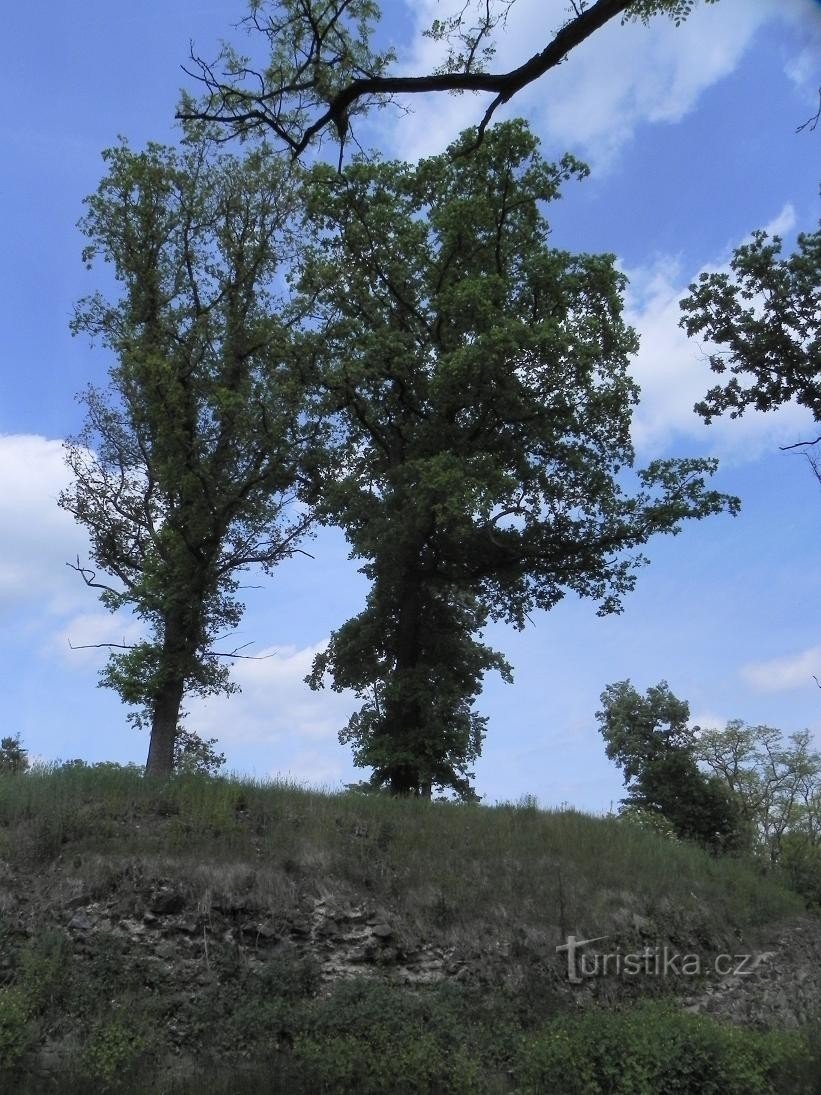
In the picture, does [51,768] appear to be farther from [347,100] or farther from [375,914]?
[347,100]

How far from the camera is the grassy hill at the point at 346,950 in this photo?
923cm

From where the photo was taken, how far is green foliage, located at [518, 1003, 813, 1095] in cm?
901

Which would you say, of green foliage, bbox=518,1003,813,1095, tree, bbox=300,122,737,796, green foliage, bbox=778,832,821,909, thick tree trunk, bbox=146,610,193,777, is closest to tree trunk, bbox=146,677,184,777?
thick tree trunk, bbox=146,610,193,777

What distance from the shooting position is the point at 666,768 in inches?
1352

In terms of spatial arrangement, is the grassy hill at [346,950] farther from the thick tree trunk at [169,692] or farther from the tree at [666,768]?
the tree at [666,768]

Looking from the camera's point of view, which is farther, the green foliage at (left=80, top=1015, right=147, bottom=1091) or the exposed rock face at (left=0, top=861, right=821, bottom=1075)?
the exposed rock face at (left=0, top=861, right=821, bottom=1075)

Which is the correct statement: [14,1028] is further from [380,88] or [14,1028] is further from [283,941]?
[380,88]

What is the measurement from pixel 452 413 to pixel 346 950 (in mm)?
13158

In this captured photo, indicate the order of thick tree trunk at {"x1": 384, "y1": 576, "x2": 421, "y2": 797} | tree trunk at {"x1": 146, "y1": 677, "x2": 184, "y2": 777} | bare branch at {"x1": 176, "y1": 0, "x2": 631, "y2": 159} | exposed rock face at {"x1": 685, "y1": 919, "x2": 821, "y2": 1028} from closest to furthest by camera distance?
bare branch at {"x1": 176, "y1": 0, "x2": 631, "y2": 159} → exposed rock face at {"x1": 685, "y1": 919, "x2": 821, "y2": 1028} → tree trunk at {"x1": 146, "y1": 677, "x2": 184, "y2": 777} → thick tree trunk at {"x1": 384, "y1": 576, "x2": 421, "y2": 797}

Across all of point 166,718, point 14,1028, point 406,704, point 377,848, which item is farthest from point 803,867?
point 14,1028

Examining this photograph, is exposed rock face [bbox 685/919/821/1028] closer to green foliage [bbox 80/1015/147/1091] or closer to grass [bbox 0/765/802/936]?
grass [bbox 0/765/802/936]

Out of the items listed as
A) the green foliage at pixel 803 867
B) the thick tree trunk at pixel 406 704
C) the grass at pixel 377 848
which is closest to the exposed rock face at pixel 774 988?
the grass at pixel 377 848

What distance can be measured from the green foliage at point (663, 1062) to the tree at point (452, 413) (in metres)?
10.4

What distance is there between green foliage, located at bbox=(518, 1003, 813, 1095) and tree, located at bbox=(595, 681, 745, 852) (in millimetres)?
18181
